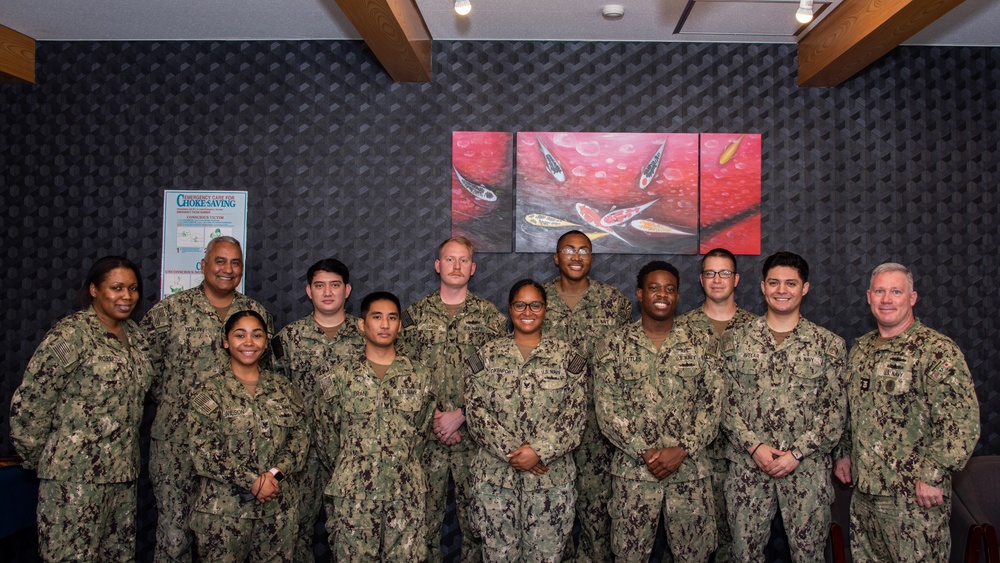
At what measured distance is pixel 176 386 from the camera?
4473 millimetres

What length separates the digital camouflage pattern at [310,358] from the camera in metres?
4.47

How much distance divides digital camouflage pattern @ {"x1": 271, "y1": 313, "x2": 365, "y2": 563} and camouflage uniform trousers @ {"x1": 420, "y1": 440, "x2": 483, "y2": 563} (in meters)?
0.65

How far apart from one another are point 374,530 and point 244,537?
653 millimetres

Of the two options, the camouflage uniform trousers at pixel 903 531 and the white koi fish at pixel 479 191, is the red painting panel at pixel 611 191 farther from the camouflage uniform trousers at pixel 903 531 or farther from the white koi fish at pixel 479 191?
the camouflage uniform trousers at pixel 903 531

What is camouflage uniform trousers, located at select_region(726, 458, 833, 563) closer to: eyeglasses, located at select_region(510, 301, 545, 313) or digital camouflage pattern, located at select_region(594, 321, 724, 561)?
digital camouflage pattern, located at select_region(594, 321, 724, 561)

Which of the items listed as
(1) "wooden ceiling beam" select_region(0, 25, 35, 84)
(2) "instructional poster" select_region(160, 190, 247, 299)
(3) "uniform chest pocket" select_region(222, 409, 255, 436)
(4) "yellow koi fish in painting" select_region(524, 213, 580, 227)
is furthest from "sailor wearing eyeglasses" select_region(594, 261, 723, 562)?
(1) "wooden ceiling beam" select_region(0, 25, 35, 84)

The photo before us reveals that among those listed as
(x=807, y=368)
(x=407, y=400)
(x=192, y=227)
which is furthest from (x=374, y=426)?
(x=192, y=227)

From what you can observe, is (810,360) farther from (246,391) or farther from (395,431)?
(246,391)

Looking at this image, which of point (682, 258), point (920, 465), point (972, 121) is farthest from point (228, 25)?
point (972, 121)

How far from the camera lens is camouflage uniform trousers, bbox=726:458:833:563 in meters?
3.84

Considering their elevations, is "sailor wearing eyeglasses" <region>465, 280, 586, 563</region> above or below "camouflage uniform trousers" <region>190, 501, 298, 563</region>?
above

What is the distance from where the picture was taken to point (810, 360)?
13.0 ft

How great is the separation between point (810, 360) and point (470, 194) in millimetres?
2537

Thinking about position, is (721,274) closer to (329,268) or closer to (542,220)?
(542,220)
